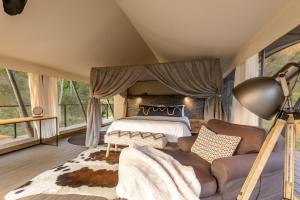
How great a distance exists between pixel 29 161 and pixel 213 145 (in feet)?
10.9

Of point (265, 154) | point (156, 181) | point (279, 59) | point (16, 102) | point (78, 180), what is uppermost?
point (279, 59)

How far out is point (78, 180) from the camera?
265cm

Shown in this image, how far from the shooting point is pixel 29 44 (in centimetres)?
375

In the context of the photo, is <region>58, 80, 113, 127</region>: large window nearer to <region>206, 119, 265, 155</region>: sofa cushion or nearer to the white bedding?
the white bedding

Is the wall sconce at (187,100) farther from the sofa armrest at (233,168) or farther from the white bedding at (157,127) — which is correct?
the sofa armrest at (233,168)

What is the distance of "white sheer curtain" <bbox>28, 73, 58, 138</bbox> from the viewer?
481 centimetres

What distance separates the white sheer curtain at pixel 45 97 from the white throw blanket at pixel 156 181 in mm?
3986

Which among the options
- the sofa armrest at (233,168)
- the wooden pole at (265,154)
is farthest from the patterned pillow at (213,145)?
the wooden pole at (265,154)

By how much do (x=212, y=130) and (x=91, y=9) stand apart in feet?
9.64

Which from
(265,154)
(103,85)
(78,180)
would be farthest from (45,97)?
(265,154)

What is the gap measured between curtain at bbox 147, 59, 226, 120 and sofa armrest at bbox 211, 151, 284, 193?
6.74 feet

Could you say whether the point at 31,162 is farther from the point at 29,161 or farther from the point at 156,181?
the point at 156,181

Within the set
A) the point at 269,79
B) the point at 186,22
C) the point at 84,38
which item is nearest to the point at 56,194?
the point at 269,79

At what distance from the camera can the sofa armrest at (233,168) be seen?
1.68 m
